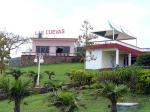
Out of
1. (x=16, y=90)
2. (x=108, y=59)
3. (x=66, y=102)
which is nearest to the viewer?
(x=66, y=102)

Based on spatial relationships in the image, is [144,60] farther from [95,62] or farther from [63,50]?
[63,50]

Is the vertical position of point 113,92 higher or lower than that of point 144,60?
lower

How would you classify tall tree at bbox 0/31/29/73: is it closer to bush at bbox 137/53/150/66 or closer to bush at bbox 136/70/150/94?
bush at bbox 137/53/150/66

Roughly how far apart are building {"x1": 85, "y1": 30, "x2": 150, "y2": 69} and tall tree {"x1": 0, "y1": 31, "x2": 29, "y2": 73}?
8.91 m

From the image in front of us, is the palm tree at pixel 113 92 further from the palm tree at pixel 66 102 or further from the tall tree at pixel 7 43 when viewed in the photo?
the tall tree at pixel 7 43

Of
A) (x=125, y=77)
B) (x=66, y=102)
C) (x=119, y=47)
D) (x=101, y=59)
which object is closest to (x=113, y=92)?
(x=66, y=102)

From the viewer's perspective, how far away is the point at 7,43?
194 feet

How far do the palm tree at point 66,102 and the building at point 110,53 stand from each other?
27.4 m

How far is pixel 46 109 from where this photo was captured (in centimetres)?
2670

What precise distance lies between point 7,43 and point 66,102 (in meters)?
39.3

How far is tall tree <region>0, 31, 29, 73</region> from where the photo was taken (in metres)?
52.0

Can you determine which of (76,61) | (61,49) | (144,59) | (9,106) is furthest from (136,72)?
(61,49)

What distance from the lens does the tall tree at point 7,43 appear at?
171 feet

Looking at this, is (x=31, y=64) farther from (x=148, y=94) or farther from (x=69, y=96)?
(x=69, y=96)
